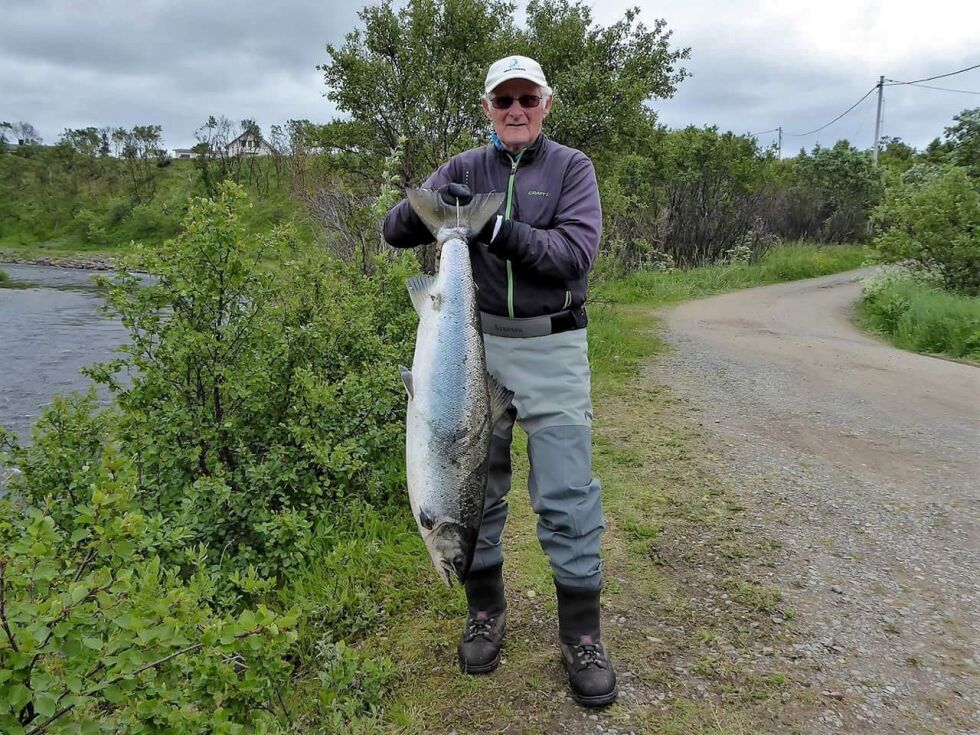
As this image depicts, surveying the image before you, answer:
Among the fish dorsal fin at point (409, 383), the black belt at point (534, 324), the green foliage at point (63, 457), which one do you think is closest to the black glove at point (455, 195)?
the black belt at point (534, 324)

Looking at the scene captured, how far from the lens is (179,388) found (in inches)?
151

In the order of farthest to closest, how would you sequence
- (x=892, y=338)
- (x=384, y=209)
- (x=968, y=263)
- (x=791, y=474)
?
(x=968, y=263), (x=892, y=338), (x=384, y=209), (x=791, y=474)

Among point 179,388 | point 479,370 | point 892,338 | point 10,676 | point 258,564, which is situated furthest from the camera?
point 892,338

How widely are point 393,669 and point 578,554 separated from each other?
0.95m

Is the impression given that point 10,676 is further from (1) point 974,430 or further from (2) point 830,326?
(2) point 830,326

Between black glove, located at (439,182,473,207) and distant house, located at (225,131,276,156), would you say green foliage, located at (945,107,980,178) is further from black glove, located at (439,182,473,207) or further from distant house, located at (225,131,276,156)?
distant house, located at (225,131,276,156)

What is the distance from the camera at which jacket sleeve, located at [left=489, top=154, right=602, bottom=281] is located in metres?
2.34

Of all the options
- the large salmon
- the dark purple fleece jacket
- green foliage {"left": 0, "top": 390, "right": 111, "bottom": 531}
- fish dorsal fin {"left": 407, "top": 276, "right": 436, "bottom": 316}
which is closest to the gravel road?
the large salmon

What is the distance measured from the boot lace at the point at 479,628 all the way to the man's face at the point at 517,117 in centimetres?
199

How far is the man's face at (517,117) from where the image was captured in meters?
2.56

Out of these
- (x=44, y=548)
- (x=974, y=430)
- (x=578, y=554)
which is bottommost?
(x=974, y=430)

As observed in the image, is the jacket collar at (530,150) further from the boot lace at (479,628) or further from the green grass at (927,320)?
the green grass at (927,320)

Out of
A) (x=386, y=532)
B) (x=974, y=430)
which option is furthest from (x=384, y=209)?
(x=974, y=430)

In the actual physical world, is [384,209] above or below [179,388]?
above
